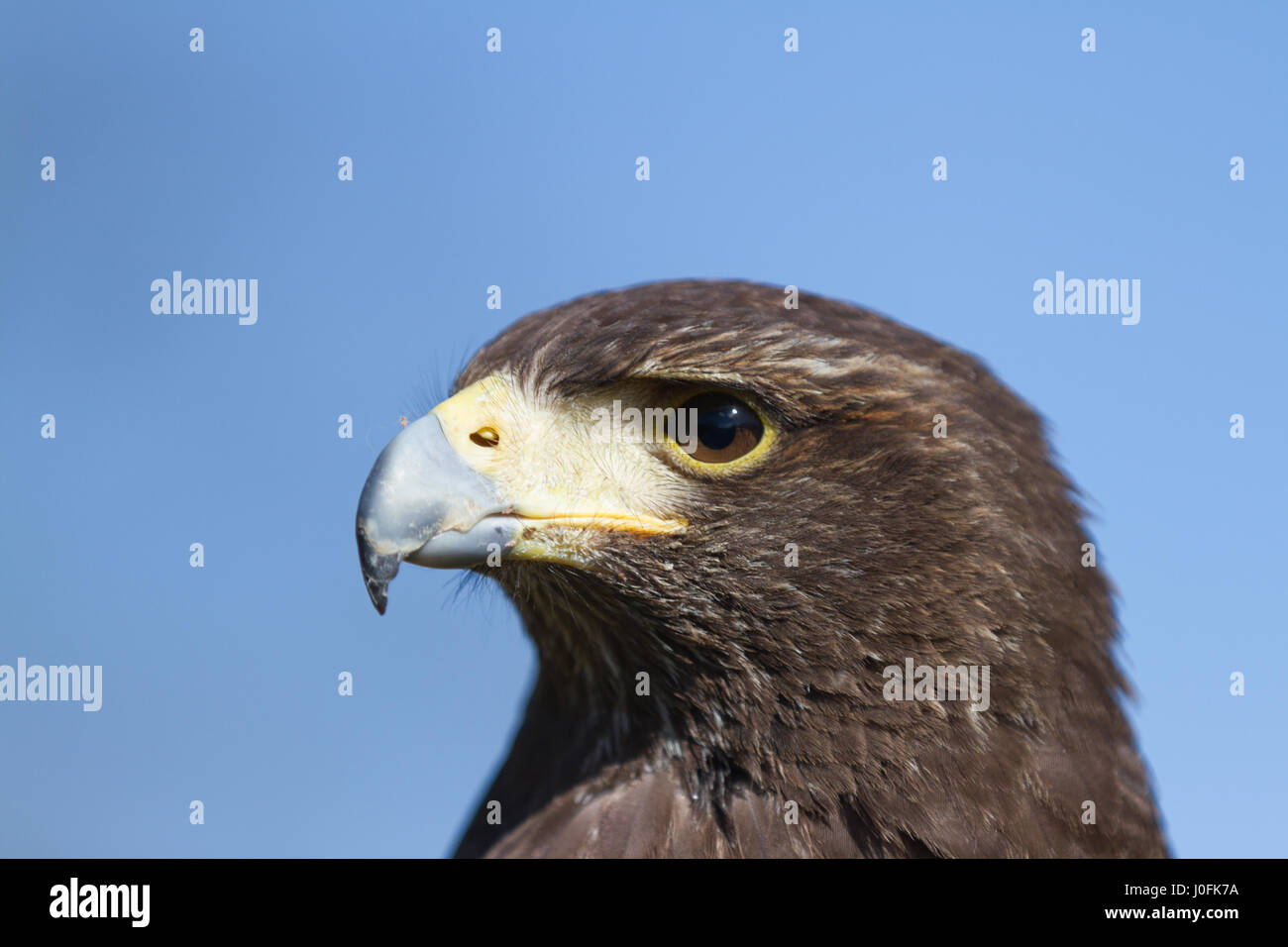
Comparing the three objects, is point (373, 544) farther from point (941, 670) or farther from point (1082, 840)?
point (1082, 840)

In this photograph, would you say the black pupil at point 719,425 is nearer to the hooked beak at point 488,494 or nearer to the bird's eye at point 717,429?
the bird's eye at point 717,429

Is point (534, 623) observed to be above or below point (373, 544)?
below

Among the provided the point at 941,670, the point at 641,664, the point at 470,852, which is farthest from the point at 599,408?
the point at 470,852

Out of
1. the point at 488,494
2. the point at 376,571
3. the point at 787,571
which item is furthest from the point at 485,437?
the point at 787,571

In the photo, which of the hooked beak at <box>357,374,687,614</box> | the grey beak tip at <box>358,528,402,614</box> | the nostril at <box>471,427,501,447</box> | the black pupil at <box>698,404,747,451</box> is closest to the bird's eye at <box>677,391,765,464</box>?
the black pupil at <box>698,404,747,451</box>

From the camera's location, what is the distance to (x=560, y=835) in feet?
13.1

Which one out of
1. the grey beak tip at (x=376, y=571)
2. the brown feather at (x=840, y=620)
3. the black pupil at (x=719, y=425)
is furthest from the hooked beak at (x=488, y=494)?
the black pupil at (x=719, y=425)

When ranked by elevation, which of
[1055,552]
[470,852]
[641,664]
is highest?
[1055,552]

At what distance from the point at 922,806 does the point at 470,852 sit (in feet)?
5.63

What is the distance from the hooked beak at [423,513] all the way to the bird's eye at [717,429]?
25.9 inches

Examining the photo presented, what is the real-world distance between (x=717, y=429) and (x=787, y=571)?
1.72 feet

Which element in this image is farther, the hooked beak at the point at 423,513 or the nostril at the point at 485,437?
the nostril at the point at 485,437

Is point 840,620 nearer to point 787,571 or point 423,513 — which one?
point 787,571

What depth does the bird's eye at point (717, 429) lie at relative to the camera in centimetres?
388
